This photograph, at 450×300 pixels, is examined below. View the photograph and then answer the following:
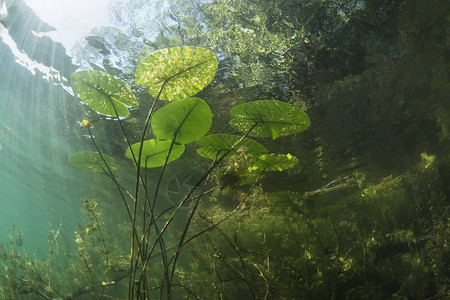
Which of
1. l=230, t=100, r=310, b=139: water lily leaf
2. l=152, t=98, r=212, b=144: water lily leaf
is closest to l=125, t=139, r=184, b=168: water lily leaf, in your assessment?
l=152, t=98, r=212, b=144: water lily leaf

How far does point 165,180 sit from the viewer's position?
1403 centimetres

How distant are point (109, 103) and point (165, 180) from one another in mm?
11041

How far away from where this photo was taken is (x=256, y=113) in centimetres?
321

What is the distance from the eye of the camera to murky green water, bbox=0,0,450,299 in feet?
10.5

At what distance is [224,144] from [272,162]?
2.64 feet

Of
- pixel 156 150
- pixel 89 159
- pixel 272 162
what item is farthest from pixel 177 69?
pixel 89 159

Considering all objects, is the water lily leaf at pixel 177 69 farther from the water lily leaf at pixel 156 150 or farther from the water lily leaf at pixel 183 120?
the water lily leaf at pixel 156 150

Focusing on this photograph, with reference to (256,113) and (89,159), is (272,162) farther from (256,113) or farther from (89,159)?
(89,159)

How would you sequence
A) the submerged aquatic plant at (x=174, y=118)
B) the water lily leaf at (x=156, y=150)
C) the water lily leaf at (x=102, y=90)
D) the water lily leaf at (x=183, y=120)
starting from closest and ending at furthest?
the submerged aquatic plant at (x=174, y=118) → the water lily leaf at (x=183, y=120) → the water lily leaf at (x=102, y=90) → the water lily leaf at (x=156, y=150)

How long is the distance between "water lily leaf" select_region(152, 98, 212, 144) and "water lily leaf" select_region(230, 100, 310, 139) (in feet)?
1.33

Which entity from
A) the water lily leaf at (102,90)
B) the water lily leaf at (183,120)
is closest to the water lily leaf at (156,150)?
the water lily leaf at (183,120)

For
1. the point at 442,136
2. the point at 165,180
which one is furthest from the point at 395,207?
the point at 165,180

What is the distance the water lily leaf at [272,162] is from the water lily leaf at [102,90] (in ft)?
6.00

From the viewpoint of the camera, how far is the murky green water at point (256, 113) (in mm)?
3191
